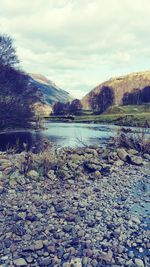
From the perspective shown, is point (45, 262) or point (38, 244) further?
point (38, 244)

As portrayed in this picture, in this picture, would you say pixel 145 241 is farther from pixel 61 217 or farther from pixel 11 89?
pixel 11 89

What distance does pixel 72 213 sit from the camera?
570 inches

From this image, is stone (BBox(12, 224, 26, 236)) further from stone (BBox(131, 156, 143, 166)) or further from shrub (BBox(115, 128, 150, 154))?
shrub (BBox(115, 128, 150, 154))

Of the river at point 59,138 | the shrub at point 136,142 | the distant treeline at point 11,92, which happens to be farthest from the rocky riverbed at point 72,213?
the distant treeline at point 11,92

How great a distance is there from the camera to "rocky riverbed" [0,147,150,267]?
36.5 feet

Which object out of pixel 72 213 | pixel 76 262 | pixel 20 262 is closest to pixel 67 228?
pixel 72 213

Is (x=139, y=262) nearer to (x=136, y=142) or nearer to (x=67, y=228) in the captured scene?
(x=67, y=228)

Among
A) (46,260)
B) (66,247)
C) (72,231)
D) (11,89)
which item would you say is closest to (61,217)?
(72,231)

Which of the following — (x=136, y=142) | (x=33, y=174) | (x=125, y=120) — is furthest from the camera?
(x=125, y=120)

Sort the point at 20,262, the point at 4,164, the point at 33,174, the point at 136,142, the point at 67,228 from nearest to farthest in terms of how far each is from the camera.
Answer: the point at 20,262
the point at 67,228
the point at 33,174
the point at 4,164
the point at 136,142

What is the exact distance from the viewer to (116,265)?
10516 millimetres

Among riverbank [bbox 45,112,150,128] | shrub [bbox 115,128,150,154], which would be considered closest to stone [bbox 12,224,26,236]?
Answer: shrub [bbox 115,128,150,154]

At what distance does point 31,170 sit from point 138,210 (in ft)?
23.6

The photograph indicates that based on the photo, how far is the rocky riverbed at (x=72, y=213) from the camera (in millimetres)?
11117
